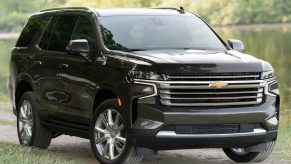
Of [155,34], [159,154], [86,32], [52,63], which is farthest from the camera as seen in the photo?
[159,154]

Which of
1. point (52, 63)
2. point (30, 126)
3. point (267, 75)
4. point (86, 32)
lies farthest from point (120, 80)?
point (30, 126)

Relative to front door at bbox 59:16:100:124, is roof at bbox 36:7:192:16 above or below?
above

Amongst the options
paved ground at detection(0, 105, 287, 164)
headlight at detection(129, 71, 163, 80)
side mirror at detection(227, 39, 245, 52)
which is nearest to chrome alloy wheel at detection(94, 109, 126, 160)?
headlight at detection(129, 71, 163, 80)

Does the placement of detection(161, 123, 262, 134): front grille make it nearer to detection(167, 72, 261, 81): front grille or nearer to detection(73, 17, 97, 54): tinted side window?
detection(167, 72, 261, 81): front grille

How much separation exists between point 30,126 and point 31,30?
1380mm

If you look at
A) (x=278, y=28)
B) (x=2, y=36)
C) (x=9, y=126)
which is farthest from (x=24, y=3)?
(x=9, y=126)

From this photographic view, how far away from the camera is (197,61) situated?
8609 millimetres

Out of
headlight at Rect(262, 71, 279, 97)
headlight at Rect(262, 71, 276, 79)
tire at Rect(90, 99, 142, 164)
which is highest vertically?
headlight at Rect(262, 71, 276, 79)

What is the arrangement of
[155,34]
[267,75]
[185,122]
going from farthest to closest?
[155,34] → [267,75] → [185,122]

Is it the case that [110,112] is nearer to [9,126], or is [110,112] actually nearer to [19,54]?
[19,54]

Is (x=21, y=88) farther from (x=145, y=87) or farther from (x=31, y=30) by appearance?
(x=145, y=87)

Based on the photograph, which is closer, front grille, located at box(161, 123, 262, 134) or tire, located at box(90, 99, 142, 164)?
front grille, located at box(161, 123, 262, 134)

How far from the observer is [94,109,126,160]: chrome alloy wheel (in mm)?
8820

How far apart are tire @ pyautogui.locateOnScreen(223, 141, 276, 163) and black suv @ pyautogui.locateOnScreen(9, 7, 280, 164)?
0.5 inches
